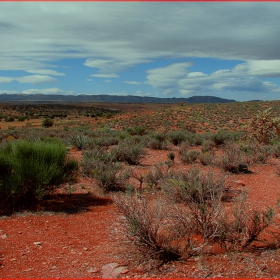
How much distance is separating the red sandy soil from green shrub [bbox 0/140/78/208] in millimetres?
560

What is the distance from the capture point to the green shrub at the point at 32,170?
23.1 ft

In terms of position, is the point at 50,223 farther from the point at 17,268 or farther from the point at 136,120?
the point at 136,120

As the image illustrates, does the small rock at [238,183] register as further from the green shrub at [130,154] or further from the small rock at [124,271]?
the small rock at [124,271]

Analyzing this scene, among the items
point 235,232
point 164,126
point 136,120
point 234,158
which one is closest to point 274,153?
point 234,158

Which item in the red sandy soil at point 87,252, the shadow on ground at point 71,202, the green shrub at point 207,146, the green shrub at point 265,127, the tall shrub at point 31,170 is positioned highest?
the green shrub at point 265,127

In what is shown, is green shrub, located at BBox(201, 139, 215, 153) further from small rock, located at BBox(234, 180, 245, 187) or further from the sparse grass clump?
the sparse grass clump

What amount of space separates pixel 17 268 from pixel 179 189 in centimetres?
390

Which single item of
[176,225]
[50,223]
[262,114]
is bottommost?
[50,223]

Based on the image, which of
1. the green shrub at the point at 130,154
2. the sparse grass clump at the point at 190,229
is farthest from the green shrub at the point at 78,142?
the sparse grass clump at the point at 190,229

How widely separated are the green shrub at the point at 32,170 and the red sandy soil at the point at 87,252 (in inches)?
22.0

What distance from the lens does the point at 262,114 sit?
15.8 meters

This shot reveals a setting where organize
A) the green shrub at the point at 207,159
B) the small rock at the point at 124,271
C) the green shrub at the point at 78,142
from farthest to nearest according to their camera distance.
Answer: the green shrub at the point at 78,142
the green shrub at the point at 207,159
the small rock at the point at 124,271

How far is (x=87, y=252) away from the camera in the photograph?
5.02 metres

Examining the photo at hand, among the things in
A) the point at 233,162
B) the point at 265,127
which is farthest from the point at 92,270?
the point at 265,127
